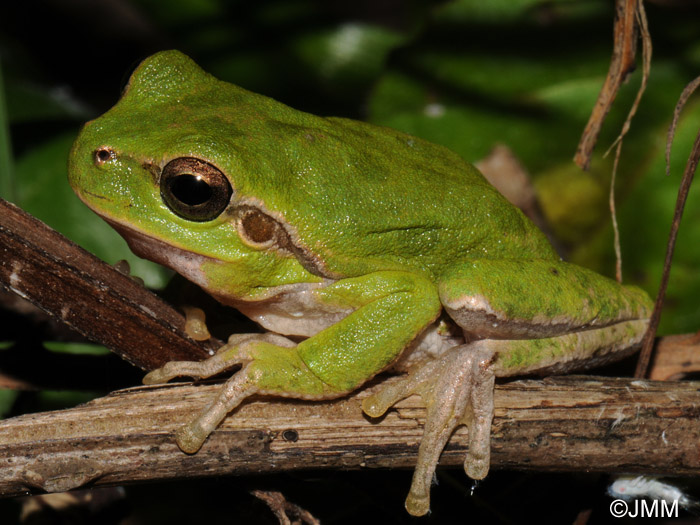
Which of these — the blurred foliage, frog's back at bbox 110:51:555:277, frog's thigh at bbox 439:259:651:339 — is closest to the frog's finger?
frog's back at bbox 110:51:555:277

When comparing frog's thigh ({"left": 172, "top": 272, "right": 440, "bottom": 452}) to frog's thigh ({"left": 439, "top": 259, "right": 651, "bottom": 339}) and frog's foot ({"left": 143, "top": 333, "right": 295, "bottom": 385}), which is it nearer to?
frog's foot ({"left": 143, "top": 333, "right": 295, "bottom": 385})

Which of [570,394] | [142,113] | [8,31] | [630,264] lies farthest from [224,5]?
[570,394]

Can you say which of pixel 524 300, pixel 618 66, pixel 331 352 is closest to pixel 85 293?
pixel 331 352

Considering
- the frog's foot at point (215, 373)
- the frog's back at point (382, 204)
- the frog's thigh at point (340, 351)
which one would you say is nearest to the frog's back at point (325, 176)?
the frog's back at point (382, 204)

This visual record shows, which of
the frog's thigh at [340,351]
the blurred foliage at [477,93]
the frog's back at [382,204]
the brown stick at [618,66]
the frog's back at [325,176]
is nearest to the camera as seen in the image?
the frog's thigh at [340,351]

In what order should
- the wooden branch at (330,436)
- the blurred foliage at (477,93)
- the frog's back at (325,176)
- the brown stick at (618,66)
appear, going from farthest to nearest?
1. the blurred foliage at (477,93)
2. the brown stick at (618,66)
3. the frog's back at (325,176)
4. the wooden branch at (330,436)

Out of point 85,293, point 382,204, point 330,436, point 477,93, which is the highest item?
point 477,93

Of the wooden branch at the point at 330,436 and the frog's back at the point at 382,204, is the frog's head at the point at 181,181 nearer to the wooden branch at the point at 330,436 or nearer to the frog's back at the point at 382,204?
the frog's back at the point at 382,204

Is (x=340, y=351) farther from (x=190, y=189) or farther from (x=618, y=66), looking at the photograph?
(x=618, y=66)
